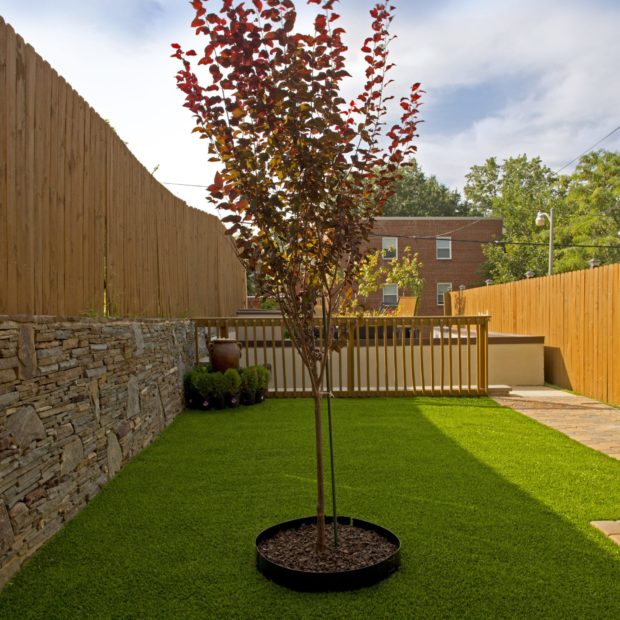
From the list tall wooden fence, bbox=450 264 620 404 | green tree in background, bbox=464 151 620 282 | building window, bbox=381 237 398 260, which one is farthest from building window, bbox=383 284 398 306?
tall wooden fence, bbox=450 264 620 404

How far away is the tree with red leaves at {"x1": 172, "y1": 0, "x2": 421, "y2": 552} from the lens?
2.45 m

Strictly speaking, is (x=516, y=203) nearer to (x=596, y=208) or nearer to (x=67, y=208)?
(x=596, y=208)

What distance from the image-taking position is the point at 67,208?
372cm

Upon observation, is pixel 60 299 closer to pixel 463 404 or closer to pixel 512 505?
pixel 512 505

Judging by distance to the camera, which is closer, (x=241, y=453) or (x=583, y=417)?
(x=241, y=453)

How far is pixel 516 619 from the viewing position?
7.39 ft

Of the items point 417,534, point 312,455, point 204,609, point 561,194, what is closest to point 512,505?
point 417,534

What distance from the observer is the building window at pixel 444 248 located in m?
26.3

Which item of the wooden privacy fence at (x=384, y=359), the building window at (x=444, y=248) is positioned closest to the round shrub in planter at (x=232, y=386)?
the wooden privacy fence at (x=384, y=359)

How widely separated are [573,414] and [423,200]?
138 ft

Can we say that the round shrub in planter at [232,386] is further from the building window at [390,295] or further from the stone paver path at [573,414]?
the building window at [390,295]

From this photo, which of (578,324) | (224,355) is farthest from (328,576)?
(578,324)

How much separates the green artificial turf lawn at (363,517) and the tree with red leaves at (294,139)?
55 cm

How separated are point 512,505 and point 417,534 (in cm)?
83
